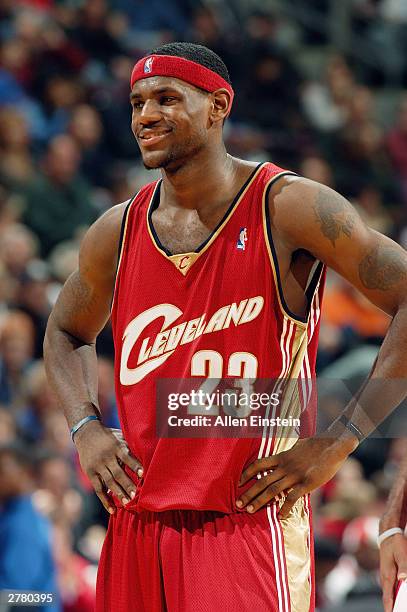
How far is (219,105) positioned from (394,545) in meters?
1.51

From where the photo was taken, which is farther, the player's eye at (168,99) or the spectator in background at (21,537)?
the spectator in background at (21,537)

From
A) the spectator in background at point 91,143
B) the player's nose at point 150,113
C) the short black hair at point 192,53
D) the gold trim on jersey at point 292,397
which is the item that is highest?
the spectator in background at point 91,143

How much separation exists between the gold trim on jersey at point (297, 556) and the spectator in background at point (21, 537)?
2415mm

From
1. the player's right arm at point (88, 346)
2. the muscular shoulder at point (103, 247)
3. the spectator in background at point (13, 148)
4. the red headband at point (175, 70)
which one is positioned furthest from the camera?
the spectator in background at point (13, 148)

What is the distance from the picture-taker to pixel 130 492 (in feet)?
12.2

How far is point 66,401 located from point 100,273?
0.46 m

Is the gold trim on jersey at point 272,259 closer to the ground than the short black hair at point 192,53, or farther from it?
closer to the ground

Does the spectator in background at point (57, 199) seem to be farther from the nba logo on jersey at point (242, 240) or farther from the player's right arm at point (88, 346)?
the nba logo on jersey at point (242, 240)

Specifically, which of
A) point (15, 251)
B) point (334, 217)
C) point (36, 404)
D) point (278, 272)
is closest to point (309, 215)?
point (334, 217)

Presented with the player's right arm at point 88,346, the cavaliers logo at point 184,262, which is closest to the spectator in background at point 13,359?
the player's right arm at point 88,346

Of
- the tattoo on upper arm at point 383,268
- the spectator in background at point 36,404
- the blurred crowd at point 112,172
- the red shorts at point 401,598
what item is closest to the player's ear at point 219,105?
the tattoo on upper arm at point 383,268

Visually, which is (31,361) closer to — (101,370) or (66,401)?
(101,370)

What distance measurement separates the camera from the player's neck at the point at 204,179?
380 cm

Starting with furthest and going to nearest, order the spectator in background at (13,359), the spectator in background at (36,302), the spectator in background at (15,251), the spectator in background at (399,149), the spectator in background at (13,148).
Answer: the spectator in background at (399,149), the spectator in background at (13,148), the spectator in background at (15,251), the spectator in background at (36,302), the spectator in background at (13,359)
